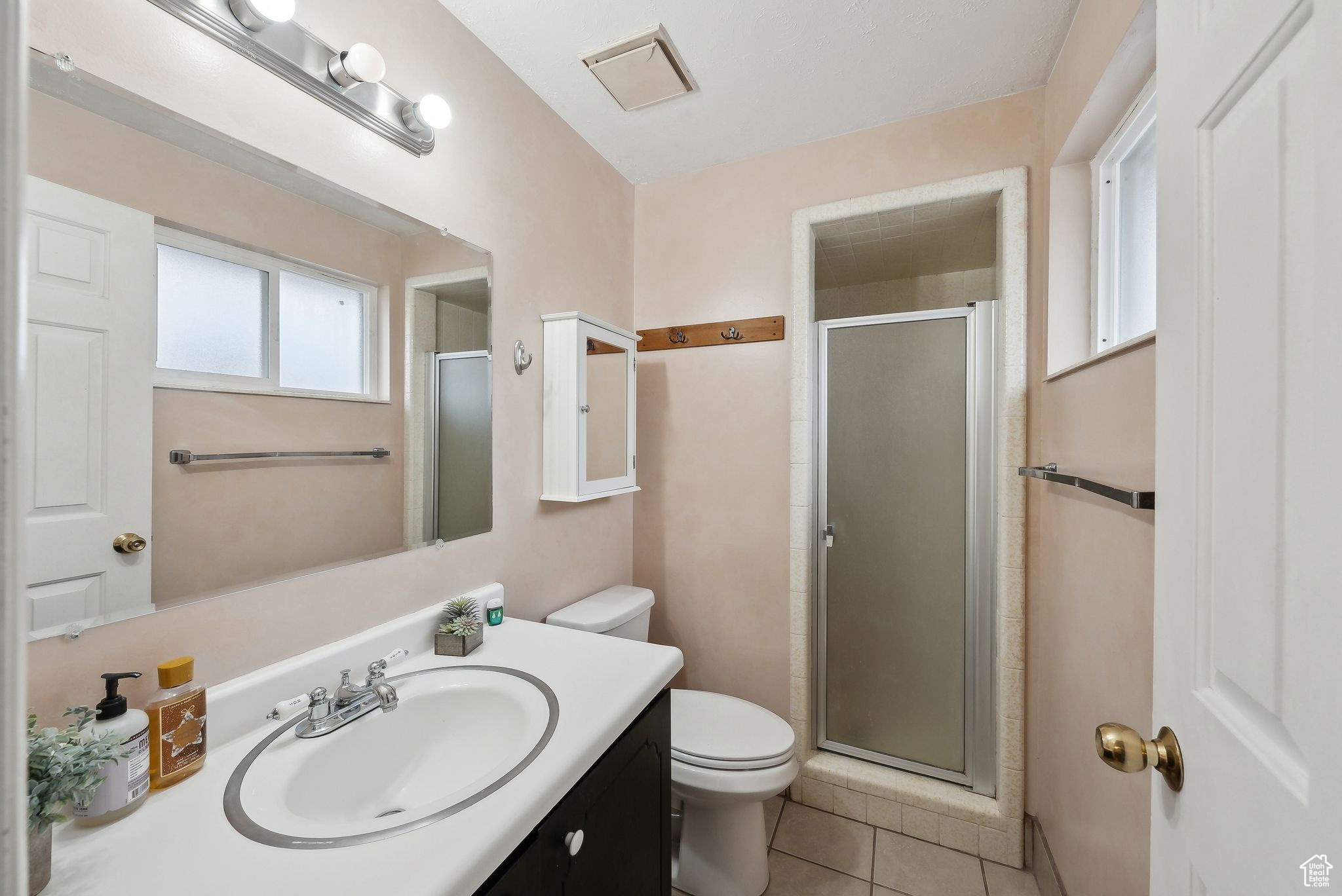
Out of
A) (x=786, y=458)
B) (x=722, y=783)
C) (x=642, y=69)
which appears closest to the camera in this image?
(x=722, y=783)

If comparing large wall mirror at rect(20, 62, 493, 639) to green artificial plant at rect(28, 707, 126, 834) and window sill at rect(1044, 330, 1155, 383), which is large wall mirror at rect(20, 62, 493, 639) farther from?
window sill at rect(1044, 330, 1155, 383)

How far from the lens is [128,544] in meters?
0.78

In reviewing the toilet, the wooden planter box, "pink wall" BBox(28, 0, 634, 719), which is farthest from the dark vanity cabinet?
"pink wall" BBox(28, 0, 634, 719)

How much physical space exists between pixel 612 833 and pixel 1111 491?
1045mm

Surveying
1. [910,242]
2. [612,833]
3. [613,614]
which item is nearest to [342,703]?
[612,833]

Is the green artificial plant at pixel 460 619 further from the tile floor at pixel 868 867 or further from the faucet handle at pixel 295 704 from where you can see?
the tile floor at pixel 868 867

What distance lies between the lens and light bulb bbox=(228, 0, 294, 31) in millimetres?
877

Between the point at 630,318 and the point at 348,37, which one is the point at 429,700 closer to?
the point at 348,37

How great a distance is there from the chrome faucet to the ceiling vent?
5.28 ft

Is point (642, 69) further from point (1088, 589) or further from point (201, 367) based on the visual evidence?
point (1088, 589)

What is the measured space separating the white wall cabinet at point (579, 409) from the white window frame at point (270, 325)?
23.4 inches

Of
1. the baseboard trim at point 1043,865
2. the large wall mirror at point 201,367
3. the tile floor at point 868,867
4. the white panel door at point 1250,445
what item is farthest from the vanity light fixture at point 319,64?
the baseboard trim at point 1043,865

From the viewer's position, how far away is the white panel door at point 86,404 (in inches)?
27.3

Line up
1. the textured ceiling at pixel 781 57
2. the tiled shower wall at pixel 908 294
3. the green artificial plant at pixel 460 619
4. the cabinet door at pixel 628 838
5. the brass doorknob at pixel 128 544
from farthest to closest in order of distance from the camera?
the tiled shower wall at pixel 908 294
the textured ceiling at pixel 781 57
the green artificial plant at pixel 460 619
the cabinet door at pixel 628 838
the brass doorknob at pixel 128 544
